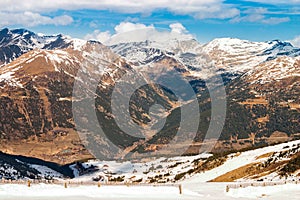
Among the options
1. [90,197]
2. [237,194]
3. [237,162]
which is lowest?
[237,162]

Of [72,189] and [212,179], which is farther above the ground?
[72,189]

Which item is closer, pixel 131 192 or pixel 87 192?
pixel 87 192

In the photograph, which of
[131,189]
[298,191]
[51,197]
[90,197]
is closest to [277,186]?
[298,191]

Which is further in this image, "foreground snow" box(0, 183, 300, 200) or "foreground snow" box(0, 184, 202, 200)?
"foreground snow" box(0, 183, 300, 200)

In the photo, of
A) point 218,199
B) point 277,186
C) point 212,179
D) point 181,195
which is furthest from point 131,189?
point 212,179

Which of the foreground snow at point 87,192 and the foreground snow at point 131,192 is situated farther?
the foreground snow at point 131,192

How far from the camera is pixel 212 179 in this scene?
166m

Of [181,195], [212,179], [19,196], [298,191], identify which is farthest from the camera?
[212,179]

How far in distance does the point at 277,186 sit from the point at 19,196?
48888mm

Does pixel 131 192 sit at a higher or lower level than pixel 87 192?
lower

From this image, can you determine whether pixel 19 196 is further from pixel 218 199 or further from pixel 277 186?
pixel 277 186

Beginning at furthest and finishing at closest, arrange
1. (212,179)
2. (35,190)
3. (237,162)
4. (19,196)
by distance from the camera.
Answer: (237,162) → (212,179) → (35,190) → (19,196)

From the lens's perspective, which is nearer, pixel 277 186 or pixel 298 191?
pixel 298 191

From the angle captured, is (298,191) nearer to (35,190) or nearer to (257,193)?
(257,193)
